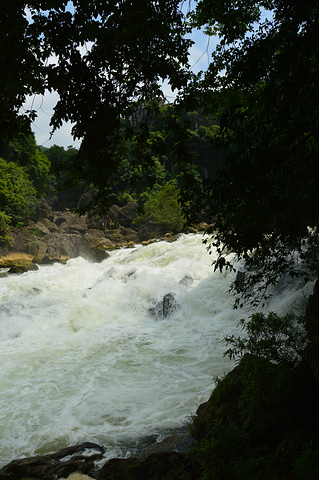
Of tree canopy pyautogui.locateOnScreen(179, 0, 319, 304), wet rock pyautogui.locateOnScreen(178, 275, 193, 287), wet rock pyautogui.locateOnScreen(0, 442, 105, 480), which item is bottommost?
wet rock pyautogui.locateOnScreen(0, 442, 105, 480)

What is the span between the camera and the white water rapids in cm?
527

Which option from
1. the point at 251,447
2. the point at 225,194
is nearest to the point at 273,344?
the point at 251,447

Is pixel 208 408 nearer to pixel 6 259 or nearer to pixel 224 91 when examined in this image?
pixel 224 91

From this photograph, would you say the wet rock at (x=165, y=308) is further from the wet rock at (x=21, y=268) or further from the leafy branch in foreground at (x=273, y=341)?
the wet rock at (x=21, y=268)

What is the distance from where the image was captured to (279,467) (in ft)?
9.16

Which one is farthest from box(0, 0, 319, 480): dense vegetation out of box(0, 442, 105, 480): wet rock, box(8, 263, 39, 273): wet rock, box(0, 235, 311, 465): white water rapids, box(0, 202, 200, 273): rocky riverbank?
box(8, 263, 39, 273): wet rock

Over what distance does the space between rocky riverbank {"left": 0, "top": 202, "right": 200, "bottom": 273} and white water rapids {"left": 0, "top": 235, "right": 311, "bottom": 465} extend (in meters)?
5.04

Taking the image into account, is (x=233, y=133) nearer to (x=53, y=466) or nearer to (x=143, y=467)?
(x=143, y=467)

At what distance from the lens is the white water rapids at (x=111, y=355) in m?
5.27

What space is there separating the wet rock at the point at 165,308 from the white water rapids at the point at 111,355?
0.17 meters

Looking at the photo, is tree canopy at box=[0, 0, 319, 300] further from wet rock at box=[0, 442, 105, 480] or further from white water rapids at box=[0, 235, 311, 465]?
white water rapids at box=[0, 235, 311, 465]

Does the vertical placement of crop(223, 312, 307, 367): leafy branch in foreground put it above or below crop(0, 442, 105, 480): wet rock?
above

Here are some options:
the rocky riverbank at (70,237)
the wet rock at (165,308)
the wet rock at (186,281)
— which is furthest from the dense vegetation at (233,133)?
the rocky riverbank at (70,237)

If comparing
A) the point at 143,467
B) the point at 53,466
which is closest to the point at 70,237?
the point at 53,466
